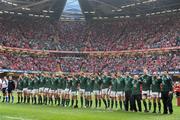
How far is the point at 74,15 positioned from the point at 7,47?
600 inches

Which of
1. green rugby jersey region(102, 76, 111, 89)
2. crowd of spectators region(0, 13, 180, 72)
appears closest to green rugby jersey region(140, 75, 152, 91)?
green rugby jersey region(102, 76, 111, 89)

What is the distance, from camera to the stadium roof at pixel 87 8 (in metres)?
66.8

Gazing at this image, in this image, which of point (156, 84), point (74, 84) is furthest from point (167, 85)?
point (74, 84)

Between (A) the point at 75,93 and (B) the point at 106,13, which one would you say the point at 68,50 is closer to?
(B) the point at 106,13

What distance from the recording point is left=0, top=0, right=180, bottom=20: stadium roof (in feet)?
219

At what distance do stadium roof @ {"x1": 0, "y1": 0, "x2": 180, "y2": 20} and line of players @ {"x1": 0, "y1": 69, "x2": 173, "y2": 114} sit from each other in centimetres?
3685

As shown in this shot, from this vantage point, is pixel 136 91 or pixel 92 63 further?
pixel 92 63

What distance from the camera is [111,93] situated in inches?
981

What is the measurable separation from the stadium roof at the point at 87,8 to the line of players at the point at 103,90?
36848 mm

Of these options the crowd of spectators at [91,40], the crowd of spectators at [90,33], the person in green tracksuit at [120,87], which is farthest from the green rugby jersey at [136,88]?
the crowd of spectators at [90,33]

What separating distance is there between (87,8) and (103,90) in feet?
159

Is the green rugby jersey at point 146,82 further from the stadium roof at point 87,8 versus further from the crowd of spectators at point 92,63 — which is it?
the stadium roof at point 87,8

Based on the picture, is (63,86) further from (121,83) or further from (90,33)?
(90,33)

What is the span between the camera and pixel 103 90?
83.9 feet
